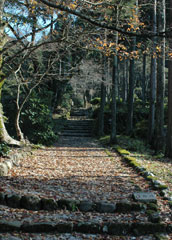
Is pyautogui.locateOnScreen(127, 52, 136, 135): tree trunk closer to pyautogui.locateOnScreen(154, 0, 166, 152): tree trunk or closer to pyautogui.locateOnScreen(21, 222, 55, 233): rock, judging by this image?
pyautogui.locateOnScreen(154, 0, 166, 152): tree trunk

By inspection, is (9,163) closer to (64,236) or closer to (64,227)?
(64,227)

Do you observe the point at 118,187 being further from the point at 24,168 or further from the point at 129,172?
the point at 24,168

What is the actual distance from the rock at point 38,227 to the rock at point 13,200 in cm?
83

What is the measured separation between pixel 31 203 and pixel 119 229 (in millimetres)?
1573

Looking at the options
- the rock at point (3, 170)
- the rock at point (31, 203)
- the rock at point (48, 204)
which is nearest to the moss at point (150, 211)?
the rock at point (48, 204)

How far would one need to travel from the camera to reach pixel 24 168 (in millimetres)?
7664

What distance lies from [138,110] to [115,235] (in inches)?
742

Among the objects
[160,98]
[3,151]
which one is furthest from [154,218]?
[160,98]

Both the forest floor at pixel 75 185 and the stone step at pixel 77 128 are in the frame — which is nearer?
the forest floor at pixel 75 185

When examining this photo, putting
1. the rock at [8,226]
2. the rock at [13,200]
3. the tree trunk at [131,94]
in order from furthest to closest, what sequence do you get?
1. the tree trunk at [131,94]
2. the rock at [13,200]
3. the rock at [8,226]

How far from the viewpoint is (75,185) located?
608 centimetres

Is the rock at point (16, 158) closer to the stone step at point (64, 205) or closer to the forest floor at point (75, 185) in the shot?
the forest floor at point (75, 185)

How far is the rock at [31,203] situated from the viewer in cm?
441

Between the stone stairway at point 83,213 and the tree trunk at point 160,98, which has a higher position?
the tree trunk at point 160,98
